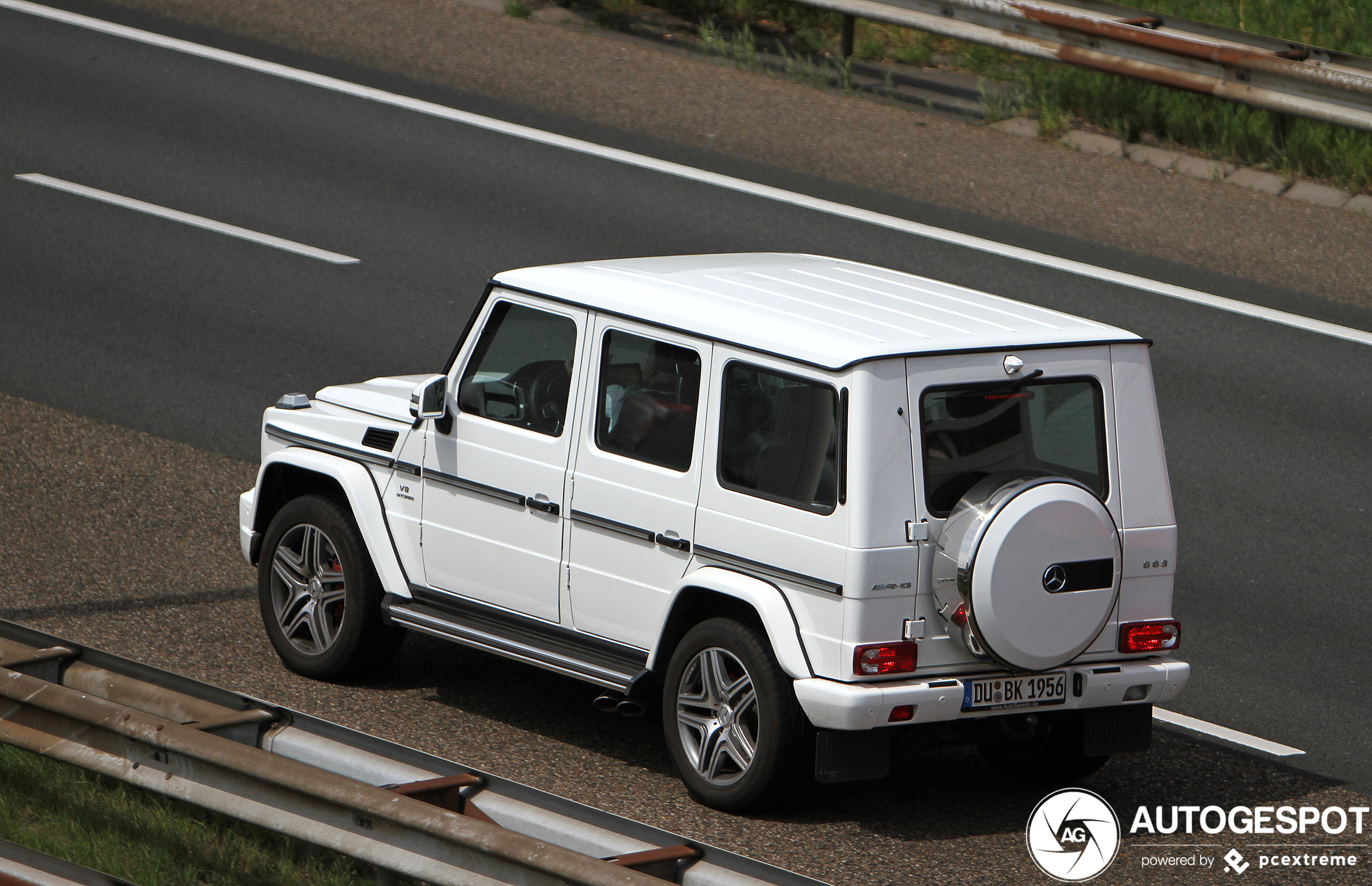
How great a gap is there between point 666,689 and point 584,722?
1016 millimetres

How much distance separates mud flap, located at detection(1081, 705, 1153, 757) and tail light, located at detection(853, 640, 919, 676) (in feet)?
3.24

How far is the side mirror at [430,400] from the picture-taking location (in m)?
7.87

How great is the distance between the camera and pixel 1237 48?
15.8 meters

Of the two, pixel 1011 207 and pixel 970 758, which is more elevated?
pixel 1011 207

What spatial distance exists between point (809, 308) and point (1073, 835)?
227 centimetres

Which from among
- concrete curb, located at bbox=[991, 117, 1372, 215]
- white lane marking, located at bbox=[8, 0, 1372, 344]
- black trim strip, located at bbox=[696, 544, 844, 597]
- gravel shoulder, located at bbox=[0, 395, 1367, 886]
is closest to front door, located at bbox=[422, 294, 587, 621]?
gravel shoulder, located at bbox=[0, 395, 1367, 886]

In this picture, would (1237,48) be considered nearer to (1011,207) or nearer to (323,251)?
(1011,207)

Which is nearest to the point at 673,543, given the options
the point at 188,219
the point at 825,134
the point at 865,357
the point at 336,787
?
the point at 865,357

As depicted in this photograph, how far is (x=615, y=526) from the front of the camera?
7.39 metres

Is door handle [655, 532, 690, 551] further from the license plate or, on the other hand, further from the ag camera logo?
the ag camera logo

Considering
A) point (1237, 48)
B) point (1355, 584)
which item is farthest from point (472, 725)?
point (1237, 48)

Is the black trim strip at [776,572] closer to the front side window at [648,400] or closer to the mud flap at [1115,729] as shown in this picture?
the front side window at [648,400]

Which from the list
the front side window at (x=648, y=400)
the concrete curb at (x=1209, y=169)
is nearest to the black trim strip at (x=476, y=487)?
the front side window at (x=648, y=400)

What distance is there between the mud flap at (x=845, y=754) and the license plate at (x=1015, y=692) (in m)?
0.36
